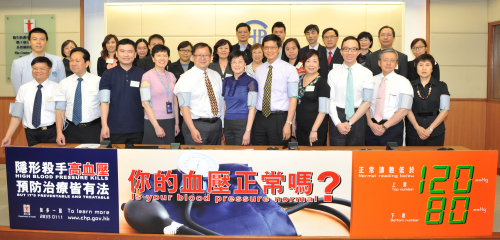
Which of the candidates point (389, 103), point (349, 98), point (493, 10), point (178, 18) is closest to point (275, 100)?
point (349, 98)

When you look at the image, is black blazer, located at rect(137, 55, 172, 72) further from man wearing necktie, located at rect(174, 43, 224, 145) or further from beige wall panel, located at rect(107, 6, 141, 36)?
beige wall panel, located at rect(107, 6, 141, 36)

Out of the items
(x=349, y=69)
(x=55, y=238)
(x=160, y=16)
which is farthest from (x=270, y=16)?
(x=55, y=238)

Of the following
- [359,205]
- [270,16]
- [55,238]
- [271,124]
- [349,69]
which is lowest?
[55,238]

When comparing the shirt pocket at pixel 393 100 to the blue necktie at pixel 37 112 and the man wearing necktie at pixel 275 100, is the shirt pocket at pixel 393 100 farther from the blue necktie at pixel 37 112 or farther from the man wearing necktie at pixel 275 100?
the blue necktie at pixel 37 112

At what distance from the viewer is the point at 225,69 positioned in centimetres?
414

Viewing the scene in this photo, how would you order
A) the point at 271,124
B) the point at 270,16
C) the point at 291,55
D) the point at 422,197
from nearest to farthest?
the point at 422,197 → the point at 271,124 → the point at 291,55 → the point at 270,16

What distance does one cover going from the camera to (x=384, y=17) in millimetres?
6281

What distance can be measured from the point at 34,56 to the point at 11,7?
2.13 metres

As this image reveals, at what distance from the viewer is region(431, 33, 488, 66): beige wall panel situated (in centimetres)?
579

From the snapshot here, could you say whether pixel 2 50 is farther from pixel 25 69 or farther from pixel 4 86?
pixel 25 69

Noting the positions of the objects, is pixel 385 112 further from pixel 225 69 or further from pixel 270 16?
pixel 270 16

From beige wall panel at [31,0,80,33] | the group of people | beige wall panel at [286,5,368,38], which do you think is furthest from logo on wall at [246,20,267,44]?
beige wall panel at [31,0,80,33]

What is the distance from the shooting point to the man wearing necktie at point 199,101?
3502mm

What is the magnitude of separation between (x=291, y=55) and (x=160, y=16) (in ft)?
10.6
